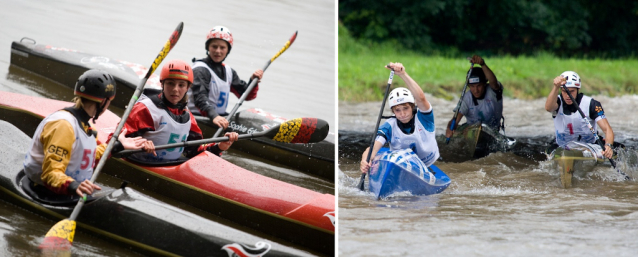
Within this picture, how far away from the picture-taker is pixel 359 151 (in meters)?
6.13

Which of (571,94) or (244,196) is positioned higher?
(571,94)

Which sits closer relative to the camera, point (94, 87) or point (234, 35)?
point (94, 87)

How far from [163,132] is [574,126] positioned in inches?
120

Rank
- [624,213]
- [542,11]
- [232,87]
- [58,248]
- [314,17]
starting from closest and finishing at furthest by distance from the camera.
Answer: [58,248], [624,213], [232,87], [314,17], [542,11]

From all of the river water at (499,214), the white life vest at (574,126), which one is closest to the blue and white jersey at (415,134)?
the river water at (499,214)

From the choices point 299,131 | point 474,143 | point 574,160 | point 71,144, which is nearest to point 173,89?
point 71,144

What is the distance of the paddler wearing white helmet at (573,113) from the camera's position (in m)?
4.86

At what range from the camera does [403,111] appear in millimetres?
4016

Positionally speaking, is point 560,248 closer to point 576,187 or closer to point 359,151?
point 576,187

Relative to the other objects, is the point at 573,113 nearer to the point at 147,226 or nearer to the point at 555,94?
the point at 555,94

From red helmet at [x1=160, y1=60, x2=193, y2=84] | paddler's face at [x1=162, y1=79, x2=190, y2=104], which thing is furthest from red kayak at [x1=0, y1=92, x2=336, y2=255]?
red helmet at [x1=160, y1=60, x2=193, y2=84]

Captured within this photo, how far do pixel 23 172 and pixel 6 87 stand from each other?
247 centimetres

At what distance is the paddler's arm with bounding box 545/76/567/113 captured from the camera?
4.58m

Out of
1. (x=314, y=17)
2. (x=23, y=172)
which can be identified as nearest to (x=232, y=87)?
(x=314, y=17)
